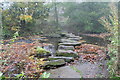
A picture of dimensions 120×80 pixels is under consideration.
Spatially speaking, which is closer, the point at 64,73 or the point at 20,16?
the point at 64,73

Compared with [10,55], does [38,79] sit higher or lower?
lower

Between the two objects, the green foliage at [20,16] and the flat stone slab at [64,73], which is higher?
the green foliage at [20,16]

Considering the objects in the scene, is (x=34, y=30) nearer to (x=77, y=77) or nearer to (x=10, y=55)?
(x=10, y=55)

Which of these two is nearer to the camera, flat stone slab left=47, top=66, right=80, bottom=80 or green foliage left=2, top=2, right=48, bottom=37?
flat stone slab left=47, top=66, right=80, bottom=80

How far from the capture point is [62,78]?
1868 mm

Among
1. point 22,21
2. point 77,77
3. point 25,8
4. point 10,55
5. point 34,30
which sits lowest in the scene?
point 77,77

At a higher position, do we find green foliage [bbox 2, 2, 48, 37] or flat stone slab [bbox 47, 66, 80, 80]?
green foliage [bbox 2, 2, 48, 37]

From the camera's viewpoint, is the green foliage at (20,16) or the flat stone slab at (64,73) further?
the green foliage at (20,16)

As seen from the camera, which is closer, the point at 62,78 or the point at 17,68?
the point at 62,78

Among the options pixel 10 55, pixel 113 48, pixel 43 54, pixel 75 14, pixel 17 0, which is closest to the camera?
pixel 113 48

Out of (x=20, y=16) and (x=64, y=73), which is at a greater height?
(x=20, y=16)

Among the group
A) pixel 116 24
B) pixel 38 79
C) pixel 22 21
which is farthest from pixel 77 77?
pixel 22 21

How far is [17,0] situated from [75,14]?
4418 mm

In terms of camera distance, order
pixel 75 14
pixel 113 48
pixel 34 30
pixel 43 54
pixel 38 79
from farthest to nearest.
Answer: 1. pixel 75 14
2. pixel 34 30
3. pixel 43 54
4. pixel 113 48
5. pixel 38 79
